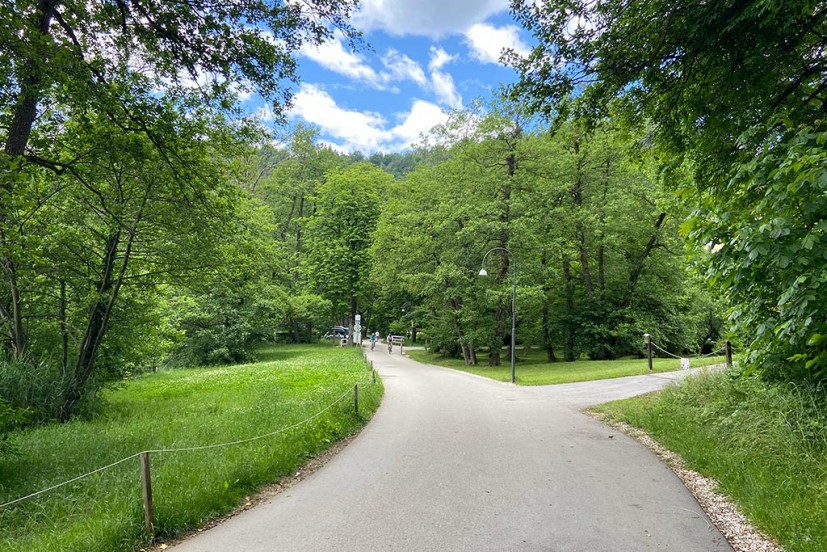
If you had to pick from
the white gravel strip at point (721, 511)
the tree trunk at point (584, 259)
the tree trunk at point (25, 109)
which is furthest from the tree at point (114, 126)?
the tree trunk at point (584, 259)

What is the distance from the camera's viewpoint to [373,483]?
5.98 meters

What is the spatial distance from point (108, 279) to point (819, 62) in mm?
14953

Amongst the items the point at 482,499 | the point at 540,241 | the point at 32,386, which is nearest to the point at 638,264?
the point at 540,241

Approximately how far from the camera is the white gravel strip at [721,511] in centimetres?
412

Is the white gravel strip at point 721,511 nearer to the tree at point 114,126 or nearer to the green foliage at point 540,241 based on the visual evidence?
the tree at point 114,126

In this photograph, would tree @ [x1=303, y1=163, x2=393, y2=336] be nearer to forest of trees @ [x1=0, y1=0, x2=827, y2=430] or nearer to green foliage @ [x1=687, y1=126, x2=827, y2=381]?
forest of trees @ [x1=0, y1=0, x2=827, y2=430]

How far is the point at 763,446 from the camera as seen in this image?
598cm

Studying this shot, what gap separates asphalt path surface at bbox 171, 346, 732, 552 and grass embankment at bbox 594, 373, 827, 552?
0.53 m

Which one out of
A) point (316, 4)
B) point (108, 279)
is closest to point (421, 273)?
point (108, 279)

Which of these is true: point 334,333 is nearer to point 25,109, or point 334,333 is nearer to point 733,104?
point 25,109

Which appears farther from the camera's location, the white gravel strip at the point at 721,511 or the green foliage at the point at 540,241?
the green foliage at the point at 540,241

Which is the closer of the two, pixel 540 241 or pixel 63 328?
pixel 63 328

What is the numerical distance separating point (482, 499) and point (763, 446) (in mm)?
3763

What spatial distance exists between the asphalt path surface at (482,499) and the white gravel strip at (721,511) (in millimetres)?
117
